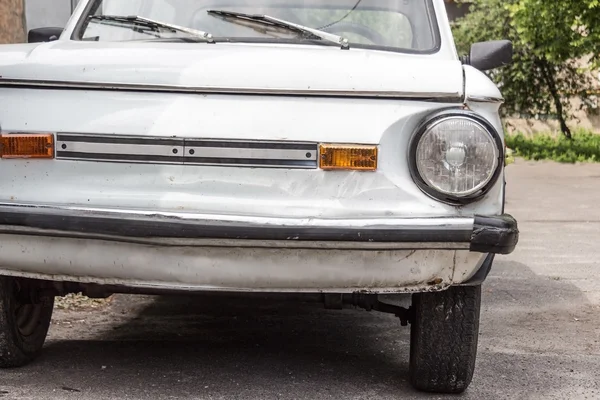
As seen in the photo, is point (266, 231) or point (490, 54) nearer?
point (266, 231)

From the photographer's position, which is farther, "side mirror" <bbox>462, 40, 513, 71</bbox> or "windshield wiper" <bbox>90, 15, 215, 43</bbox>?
"side mirror" <bbox>462, 40, 513, 71</bbox>

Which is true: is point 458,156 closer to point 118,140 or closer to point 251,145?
point 251,145

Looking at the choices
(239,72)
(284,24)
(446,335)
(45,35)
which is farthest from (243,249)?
(45,35)

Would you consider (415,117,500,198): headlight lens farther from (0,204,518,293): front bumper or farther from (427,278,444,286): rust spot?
(427,278,444,286): rust spot

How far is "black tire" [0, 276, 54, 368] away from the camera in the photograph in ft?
12.4

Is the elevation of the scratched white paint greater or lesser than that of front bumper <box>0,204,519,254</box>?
lesser

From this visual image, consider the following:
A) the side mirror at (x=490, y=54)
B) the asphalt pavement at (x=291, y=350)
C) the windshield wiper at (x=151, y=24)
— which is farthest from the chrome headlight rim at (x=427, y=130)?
the side mirror at (x=490, y=54)

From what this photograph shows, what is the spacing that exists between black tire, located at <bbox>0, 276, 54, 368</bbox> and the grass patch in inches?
662

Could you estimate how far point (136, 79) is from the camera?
3.33 metres

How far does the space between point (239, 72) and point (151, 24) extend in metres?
0.91

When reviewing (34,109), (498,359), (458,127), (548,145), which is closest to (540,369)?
(498,359)

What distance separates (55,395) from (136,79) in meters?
1.21

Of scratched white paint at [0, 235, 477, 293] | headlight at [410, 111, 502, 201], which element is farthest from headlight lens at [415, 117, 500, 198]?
scratched white paint at [0, 235, 477, 293]

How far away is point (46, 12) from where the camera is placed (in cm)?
1244
